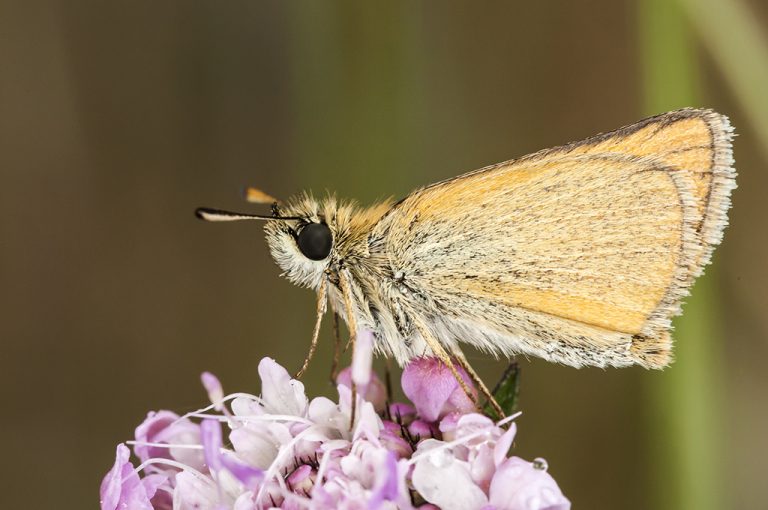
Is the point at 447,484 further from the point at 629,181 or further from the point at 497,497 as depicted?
the point at 629,181

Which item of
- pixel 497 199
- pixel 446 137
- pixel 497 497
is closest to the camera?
pixel 497 497

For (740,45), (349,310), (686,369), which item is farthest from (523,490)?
(740,45)

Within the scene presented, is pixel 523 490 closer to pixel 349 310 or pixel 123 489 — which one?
pixel 349 310

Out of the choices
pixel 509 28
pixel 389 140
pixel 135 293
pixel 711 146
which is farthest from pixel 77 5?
pixel 711 146

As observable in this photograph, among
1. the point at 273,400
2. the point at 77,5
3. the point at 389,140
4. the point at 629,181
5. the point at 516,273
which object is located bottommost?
the point at 273,400

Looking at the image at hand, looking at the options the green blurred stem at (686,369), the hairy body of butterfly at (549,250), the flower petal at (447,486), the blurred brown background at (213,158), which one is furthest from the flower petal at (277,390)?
the blurred brown background at (213,158)

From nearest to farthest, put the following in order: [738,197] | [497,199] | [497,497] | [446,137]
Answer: [497,497] → [497,199] → [738,197] → [446,137]
